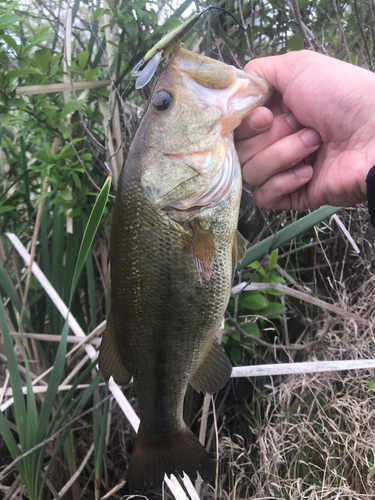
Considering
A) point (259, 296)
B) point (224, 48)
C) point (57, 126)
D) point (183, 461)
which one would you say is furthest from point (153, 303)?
point (224, 48)

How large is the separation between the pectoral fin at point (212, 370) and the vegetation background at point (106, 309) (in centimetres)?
41

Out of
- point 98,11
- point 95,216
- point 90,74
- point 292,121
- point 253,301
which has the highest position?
point 98,11

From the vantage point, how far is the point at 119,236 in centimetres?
106

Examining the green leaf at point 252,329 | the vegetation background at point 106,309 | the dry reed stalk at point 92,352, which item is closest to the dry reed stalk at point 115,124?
the vegetation background at point 106,309

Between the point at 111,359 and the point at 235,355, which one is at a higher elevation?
the point at 111,359

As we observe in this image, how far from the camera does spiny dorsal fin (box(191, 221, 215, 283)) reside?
1.00 metres

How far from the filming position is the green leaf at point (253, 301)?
1674 millimetres

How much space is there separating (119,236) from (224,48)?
4.80 feet

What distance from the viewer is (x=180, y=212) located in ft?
3.46

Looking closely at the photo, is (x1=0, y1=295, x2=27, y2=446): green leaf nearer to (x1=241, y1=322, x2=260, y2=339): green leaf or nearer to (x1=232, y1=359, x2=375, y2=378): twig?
(x1=232, y1=359, x2=375, y2=378): twig

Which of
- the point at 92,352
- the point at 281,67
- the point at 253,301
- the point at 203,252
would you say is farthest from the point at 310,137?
the point at 92,352

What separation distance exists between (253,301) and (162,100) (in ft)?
3.30

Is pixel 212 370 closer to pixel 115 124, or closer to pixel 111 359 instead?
pixel 111 359

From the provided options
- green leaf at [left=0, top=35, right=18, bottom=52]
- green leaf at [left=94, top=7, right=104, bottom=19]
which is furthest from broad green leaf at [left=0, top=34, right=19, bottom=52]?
green leaf at [left=94, top=7, right=104, bottom=19]
